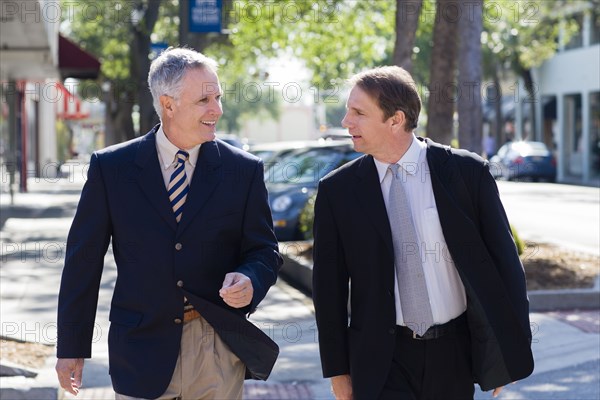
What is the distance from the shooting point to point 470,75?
46.0 ft

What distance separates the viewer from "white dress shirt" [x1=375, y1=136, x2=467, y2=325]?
169 inches

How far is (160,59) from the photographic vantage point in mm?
4285

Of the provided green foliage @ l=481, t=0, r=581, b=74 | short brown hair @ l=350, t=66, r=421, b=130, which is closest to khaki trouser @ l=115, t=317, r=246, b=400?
short brown hair @ l=350, t=66, r=421, b=130

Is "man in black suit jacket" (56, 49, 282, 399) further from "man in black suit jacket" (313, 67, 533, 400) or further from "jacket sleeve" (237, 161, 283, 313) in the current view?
"man in black suit jacket" (313, 67, 533, 400)

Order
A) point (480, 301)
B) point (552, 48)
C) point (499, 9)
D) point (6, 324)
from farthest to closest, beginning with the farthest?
point (552, 48) → point (499, 9) → point (6, 324) → point (480, 301)

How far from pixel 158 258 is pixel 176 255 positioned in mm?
68

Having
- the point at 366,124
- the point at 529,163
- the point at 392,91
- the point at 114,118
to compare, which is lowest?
the point at 529,163

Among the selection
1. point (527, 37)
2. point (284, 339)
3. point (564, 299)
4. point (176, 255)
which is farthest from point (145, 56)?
point (176, 255)

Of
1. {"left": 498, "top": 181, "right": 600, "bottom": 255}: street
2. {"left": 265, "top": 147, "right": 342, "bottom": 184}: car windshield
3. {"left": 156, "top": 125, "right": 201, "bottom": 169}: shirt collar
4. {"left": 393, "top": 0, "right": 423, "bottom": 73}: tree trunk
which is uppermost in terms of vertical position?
{"left": 393, "top": 0, "right": 423, "bottom": 73}: tree trunk

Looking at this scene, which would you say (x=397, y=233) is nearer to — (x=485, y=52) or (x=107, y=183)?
(x=107, y=183)

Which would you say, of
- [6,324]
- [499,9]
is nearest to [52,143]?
[499,9]

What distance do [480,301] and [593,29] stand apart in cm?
4366

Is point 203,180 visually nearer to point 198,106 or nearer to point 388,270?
point 198,106

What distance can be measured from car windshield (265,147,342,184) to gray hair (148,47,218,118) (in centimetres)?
1244
